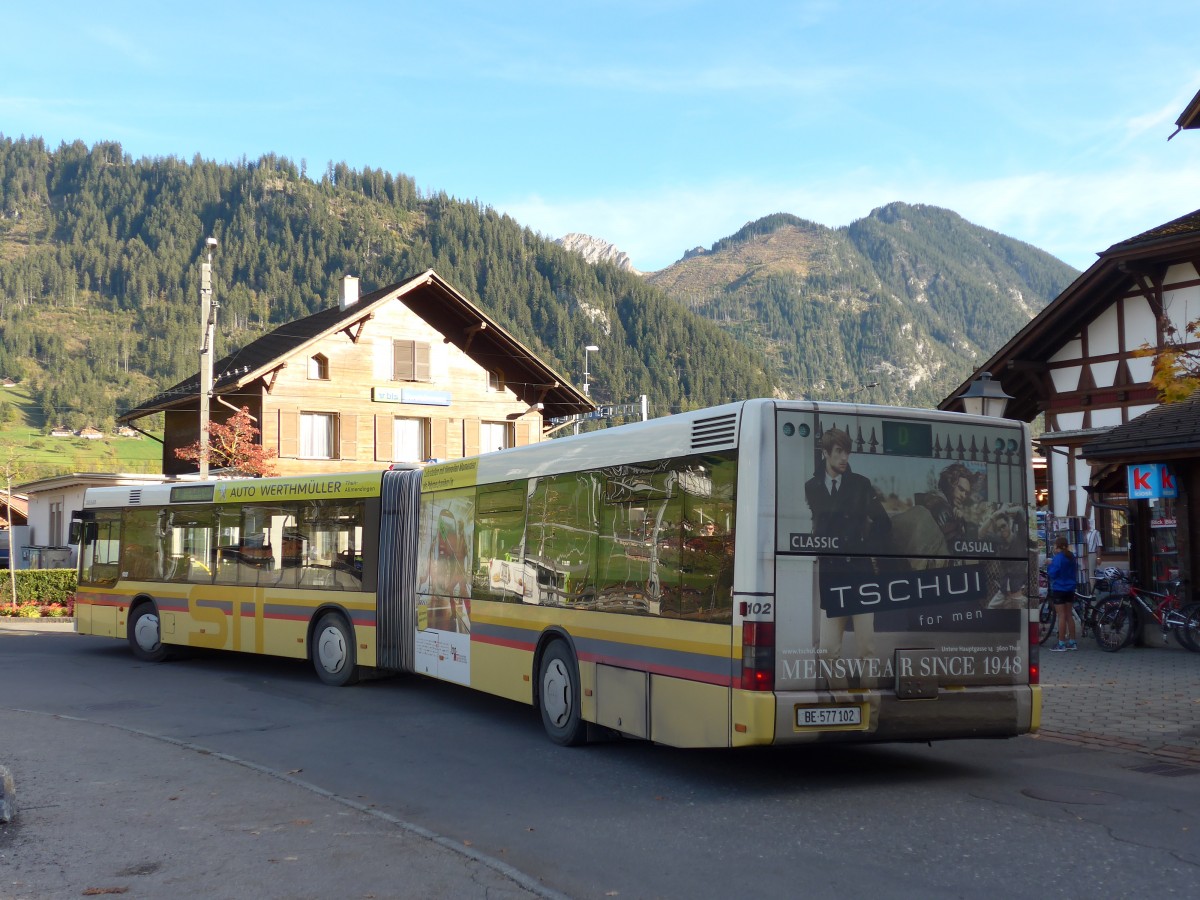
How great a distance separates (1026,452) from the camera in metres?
9.43

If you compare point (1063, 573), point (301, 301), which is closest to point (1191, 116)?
point (1063, 573)

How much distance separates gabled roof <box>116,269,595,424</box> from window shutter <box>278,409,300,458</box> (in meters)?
2.07

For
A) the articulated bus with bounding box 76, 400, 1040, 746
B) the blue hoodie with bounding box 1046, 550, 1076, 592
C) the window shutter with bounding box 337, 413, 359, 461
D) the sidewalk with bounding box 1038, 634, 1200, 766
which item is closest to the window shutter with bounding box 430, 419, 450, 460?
the window shutter with bounding box 337, 413, 359, 461

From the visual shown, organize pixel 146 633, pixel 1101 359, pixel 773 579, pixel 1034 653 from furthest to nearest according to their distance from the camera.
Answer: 1. pixel 1101 359
2. pixel 146 633
3. pixel 1034 653
4. pixel 773 579

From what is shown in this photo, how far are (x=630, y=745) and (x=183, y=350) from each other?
498ft

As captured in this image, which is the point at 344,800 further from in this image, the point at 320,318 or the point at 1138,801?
the point at 320,318

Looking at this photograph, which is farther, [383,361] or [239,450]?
[383,361]

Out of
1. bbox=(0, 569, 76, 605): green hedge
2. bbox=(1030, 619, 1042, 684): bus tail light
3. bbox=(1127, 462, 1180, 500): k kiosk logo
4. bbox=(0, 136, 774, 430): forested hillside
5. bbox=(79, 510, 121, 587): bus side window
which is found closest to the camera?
bbox=(1030, 619, 1042, 684): bus tail light

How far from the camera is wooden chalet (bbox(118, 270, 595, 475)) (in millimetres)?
43969

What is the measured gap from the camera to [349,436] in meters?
45.2

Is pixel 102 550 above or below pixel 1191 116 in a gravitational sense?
below

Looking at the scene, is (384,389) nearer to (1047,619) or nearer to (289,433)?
(289,433)

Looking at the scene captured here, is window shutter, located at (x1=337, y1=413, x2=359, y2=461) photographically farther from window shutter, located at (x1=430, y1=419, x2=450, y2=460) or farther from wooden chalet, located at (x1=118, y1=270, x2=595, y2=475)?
window shutter, located at (x1=430, y1=419, x2=450, y2=460)

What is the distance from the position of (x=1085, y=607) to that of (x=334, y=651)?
38.6ft
